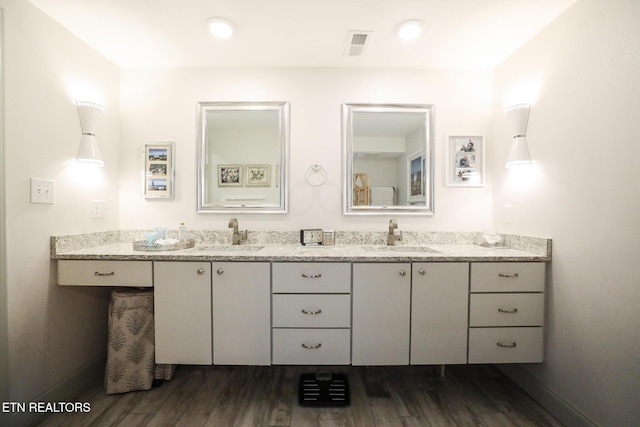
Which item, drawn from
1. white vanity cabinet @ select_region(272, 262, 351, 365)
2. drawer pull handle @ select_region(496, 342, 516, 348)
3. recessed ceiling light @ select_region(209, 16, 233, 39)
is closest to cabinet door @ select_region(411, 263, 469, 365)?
drawer pull handle @ select_region(496, 342, 516, 348)

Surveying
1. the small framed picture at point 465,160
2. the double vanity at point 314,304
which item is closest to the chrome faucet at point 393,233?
the double vanity at point 314,304

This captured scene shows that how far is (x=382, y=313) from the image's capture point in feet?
5.50

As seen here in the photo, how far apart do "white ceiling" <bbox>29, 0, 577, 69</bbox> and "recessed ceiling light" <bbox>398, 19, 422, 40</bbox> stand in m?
0.04

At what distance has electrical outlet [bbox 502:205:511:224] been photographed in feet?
6.69

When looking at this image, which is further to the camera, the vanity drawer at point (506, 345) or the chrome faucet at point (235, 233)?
the chrome faucet at point (235, 233)

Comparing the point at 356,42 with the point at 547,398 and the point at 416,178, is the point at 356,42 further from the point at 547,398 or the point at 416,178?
the point at 547,398

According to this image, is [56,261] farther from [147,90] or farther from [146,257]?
[147,90]

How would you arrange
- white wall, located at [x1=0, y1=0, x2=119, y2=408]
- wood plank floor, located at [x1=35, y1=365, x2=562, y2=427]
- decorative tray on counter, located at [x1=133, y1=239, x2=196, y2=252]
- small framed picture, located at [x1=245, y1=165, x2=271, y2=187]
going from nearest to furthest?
white wall, located at [x1=0, y1=0, x2=119, y2=408]
wood plank floor, located at [x1=35, y1=365, x2=562, y2=427]
decorative tray on counter, located at [x1=133, y1=239, x2=196, y2=252]
small framed picture, located at [x1=245, y1=165, x2=271, y2=187]

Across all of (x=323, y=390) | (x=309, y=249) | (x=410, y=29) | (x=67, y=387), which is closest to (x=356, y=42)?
(x=410, y=29)

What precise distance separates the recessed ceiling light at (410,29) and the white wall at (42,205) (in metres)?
2.06

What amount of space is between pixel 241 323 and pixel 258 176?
107 centimetres

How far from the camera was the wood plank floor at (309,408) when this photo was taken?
1564mm

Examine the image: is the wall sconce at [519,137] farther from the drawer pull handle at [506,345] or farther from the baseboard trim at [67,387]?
the baseboard trim at [67,387]

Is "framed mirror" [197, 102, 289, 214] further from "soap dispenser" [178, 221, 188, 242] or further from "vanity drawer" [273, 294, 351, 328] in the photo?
"vanity drawer" [273, 294, 351, 328]
